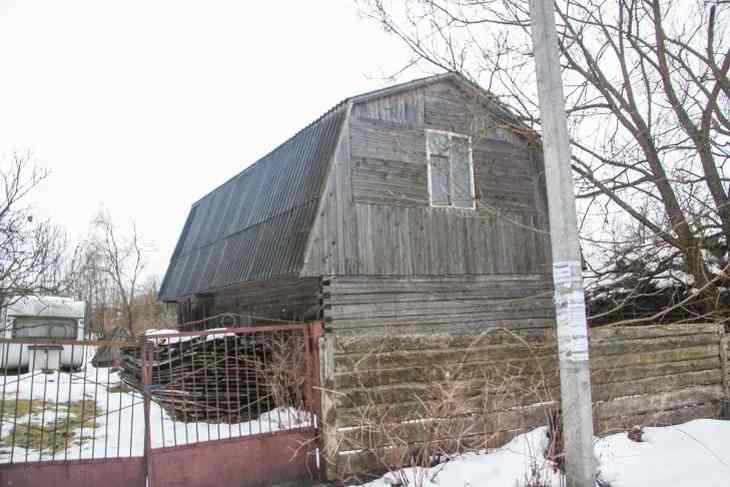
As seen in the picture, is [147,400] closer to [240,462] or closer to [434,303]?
[240,462]

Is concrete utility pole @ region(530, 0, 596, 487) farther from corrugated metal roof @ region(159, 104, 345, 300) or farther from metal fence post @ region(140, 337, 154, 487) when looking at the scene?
corrugated metal roof @ region(159, 104, 345, 300)

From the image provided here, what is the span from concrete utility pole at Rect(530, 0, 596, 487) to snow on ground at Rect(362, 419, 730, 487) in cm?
68

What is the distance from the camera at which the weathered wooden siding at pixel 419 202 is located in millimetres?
10586

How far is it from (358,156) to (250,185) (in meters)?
A: 4.82

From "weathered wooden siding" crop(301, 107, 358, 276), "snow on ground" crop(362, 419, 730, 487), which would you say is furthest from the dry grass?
"weathered wooden siding" crop(301, 107, 358, 276)

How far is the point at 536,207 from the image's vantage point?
42.5 ft

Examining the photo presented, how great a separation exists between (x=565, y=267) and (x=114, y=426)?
7481 mm

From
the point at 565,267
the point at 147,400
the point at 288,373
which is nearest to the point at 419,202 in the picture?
the point at 288,373

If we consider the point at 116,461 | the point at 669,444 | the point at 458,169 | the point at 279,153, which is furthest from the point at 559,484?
the point at 279,153

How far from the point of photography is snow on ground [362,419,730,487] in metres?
5.11

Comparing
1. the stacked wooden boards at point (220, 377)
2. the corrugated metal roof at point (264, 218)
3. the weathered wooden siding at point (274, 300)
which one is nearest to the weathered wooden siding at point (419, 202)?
the corrugated metal roof at point (264, 218)

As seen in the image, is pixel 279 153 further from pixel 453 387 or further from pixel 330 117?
pixel 453 387

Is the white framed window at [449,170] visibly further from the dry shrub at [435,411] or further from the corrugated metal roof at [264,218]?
the dry shrub at [435,411]

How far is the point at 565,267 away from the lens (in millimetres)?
4434
